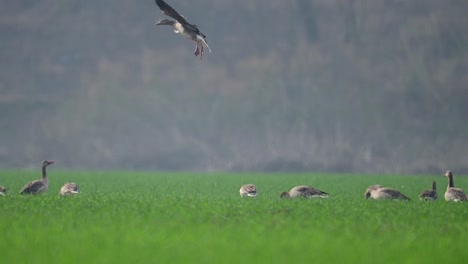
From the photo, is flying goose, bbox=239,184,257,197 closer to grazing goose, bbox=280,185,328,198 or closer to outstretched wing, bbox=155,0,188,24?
grazing goose, bbox=280,185,328,198

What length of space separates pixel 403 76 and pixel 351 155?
1646 cm

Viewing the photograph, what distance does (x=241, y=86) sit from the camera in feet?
436

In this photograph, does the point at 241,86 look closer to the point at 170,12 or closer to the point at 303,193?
the point at 303,193

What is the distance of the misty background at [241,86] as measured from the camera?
12144 cm

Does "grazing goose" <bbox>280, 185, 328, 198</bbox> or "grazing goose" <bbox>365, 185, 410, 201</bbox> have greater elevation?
"grazing goose" <bbox>280, 185, 328, 198</bbox>

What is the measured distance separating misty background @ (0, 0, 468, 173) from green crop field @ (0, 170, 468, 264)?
9136cm

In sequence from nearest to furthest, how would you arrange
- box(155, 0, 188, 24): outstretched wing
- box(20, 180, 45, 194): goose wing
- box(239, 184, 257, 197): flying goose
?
1. box(155, 0, 188, 24): outstretched wing
2. box(20, 180, 45, 194): goose wing
3. box(239, 184, 257, 197): flying goose

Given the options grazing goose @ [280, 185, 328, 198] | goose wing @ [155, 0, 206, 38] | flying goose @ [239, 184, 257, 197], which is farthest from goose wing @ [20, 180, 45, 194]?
grazing goose @ [280, 185, 328, 198]

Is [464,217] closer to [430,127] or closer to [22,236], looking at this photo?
[22,236]

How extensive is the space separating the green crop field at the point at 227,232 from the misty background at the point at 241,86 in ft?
300

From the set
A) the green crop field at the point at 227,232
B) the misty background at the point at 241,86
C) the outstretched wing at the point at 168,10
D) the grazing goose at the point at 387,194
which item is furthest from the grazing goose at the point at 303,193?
the misty background at the point at 241,86

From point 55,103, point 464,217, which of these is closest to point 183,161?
point 55,103

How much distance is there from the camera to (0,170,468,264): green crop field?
15344 millimetres

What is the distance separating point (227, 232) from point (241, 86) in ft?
377
